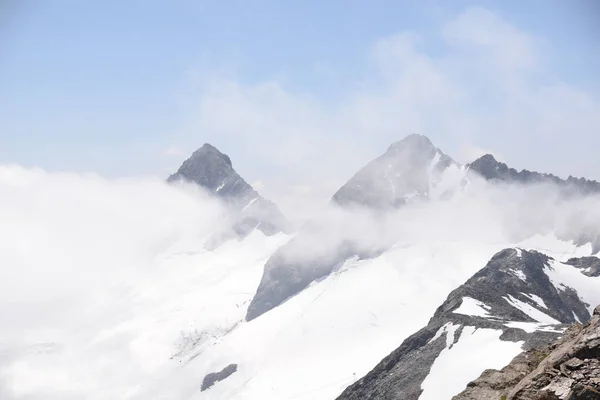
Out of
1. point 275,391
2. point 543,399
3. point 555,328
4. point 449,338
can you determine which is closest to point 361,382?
point 449,338

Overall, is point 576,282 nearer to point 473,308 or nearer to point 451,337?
point 473,308

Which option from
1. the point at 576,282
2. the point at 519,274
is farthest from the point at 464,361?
the point at 576,282

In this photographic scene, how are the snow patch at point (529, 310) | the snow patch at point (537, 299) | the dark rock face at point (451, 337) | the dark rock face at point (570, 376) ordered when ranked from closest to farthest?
the dark rock face at point (570, 376) < the dark rock face at point (451, 337) < the snow patch at point (529, 310) < the snow patch at point (537, 299)

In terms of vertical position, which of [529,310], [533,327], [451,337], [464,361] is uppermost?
[451,337]

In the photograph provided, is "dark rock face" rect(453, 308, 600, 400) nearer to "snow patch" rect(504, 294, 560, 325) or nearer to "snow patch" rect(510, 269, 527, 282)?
"snow patch" rect(504, 294, 560, 325)

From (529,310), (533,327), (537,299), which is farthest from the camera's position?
(537,299)

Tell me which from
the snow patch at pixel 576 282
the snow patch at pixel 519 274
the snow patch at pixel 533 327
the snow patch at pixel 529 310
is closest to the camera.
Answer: the snow patch at pixel 533 327

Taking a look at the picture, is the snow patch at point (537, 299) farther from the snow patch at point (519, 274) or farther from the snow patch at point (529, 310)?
the snow patch at point (519, 274)

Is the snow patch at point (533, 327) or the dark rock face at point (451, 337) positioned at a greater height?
the dark rock face at point (451, 337)

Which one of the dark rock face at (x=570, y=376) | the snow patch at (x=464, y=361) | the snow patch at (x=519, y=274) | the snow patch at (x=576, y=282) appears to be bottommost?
the snow patch at (x=576, y=282)

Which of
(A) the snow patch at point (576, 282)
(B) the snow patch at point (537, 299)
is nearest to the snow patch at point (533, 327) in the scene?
(B) the snow patch at point (537, 299)

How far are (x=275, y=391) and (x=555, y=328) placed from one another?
129 metres

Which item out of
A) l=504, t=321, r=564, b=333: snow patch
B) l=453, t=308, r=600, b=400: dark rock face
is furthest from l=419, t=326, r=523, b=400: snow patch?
l=453, t=308, r=600, b=400: dark rock face

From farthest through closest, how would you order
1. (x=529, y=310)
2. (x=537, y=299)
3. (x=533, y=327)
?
(x=537, y=299) < (x=529, y=310) < (x=533, y=327)
